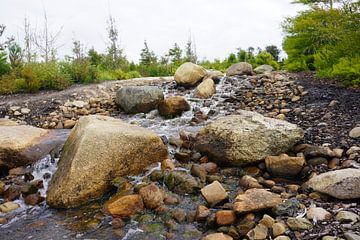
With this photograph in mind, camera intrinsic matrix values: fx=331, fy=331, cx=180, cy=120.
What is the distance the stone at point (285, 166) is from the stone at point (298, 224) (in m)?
1.14

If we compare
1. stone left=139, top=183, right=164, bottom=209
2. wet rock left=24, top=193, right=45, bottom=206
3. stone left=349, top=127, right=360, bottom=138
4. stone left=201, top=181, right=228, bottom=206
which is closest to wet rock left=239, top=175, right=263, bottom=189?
stone left=201, top=181, right=228, bottom=206

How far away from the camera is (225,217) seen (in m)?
2.93

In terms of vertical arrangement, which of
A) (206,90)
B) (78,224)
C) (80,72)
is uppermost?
(80,72)

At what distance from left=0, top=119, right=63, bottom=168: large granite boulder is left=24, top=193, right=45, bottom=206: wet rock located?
39.5 inches

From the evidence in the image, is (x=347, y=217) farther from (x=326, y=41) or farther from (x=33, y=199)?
(x=326, y=41)

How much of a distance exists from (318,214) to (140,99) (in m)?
5.21

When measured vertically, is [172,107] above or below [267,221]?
above

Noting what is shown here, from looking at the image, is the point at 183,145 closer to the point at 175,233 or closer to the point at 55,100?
the point at 175,233

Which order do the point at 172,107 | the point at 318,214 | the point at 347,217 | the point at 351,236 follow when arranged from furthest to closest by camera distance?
the point at 172,107 < the point at 318,214 < the point at 347,217 < the point at 351,236

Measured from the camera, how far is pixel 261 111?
6.32 m

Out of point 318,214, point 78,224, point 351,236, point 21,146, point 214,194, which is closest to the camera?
point 351,236

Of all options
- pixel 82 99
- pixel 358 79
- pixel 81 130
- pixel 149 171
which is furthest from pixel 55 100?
pixel 358 79

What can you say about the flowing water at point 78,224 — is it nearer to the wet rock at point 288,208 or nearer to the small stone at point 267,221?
the small stone at point 267,221

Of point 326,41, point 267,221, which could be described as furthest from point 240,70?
point 267,221
